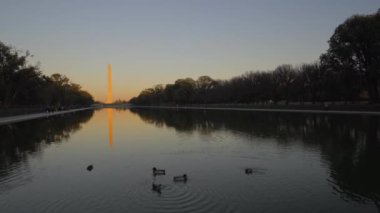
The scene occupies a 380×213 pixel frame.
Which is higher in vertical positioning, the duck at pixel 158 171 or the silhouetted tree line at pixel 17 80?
the silhouetted tree line at pixel 17 80

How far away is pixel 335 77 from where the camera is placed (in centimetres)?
5312

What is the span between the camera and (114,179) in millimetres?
11602

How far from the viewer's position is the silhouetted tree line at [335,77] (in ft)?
160

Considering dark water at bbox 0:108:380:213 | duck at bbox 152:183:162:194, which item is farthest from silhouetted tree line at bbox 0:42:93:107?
duck at bbox 152:183:162:194

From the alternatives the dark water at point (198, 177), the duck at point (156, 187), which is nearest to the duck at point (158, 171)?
the dark water at point (198, 177)

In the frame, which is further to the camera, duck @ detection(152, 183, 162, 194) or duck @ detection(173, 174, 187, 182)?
duck @ detection(173, 174, 187, 182)

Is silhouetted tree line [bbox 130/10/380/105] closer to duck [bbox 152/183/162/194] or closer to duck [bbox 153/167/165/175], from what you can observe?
duck [bbox 153/167/165/175]

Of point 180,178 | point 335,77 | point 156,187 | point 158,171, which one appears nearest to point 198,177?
point 180,178

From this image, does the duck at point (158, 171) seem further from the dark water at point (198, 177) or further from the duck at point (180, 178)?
the duck at point (180, 178)

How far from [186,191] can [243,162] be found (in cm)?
488

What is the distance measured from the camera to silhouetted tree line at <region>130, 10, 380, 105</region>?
48.8 metres

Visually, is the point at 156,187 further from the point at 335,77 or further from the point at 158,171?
the point at 335,77

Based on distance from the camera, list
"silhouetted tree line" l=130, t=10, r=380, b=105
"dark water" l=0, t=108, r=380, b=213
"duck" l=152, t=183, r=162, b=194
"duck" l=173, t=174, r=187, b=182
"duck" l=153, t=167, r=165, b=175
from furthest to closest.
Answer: "silhouetted tree line" l=130, t=10, r=380, b=105, "duck" l=153, t=167, r=165, b=175, "duck" l=173, t=174, r=187, b=182, "duck" l=152, t=183, r=162, b=194, "dark water" l=0, t=108, r=380, b=213

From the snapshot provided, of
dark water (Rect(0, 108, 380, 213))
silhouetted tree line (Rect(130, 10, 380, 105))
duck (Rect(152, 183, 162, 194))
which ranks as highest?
silhouetted tree line (Rect(130, 10, 380, 105))
